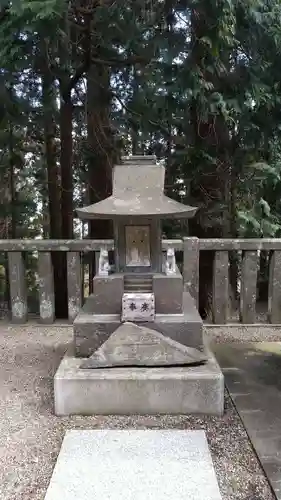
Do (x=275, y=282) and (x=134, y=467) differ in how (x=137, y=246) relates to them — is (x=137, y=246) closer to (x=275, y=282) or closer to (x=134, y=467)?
(x=134, y=467)

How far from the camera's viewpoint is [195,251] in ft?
15.5

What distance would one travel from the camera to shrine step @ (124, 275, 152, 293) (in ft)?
11.2

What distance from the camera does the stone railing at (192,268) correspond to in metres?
4.71

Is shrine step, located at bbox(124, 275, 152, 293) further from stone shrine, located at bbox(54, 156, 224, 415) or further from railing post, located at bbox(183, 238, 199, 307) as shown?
railing post, located at bbox(183, 238, 199, 307)

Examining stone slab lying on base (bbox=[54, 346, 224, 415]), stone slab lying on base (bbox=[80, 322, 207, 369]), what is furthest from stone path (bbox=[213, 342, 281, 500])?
stone slab lying on base (bbox=[80, 322, 207, 369])

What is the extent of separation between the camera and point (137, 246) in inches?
135

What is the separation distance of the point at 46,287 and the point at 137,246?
175cm

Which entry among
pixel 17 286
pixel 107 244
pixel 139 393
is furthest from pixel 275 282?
pixel 17 286

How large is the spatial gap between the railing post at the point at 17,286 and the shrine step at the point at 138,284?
5.88ft

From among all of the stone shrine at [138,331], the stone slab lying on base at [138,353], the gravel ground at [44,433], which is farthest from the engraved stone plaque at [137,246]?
the gravel ground at [44,433]

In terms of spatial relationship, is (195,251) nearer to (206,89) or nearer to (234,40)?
(206,89)

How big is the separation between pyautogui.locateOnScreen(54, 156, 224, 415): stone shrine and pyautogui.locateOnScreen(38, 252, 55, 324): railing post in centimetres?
139

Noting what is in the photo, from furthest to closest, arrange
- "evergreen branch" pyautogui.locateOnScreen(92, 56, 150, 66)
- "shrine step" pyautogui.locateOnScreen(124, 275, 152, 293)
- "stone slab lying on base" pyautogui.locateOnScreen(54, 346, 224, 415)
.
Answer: "evergreen branch" pyautogui.locateOnScreen(92, 56, 150, 66) → "shrine step" pyautogui.locateOnScreen(124, 275, 152, 293) → "stone slab lying on base" pyautogui.locateOnScreen(54, 346, 224, 415)

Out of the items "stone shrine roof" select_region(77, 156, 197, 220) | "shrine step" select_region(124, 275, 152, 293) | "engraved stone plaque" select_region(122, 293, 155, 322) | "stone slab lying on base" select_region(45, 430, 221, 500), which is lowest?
"stone slab lying on base" select_region(45, 430, 221, 500)
